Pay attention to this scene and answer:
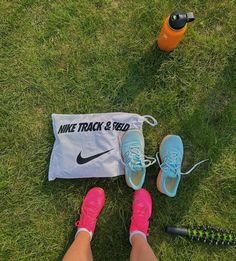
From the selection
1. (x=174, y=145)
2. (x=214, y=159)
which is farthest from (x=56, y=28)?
(x=214, y=159)

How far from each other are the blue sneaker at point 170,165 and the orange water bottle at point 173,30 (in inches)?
30.7

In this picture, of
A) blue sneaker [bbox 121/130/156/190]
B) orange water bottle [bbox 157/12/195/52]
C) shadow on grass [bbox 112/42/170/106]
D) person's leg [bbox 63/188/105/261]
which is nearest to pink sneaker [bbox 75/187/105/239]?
person's leg [bbox 63/188/105/261]

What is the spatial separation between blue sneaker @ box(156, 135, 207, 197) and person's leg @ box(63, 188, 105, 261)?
51 centimetres

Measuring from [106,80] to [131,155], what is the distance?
70cm

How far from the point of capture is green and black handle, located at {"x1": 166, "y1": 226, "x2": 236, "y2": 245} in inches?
107

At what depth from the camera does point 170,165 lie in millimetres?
2744

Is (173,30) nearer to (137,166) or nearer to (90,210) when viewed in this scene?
(137,166)

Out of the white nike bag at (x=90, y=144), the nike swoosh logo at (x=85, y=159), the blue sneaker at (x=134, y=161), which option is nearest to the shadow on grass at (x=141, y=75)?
the white nike bag at (x=90, y=144)

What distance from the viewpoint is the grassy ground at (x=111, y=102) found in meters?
2.81

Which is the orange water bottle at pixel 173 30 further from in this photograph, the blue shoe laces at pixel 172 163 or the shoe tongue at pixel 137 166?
the shoe tongue at pixel 137 166

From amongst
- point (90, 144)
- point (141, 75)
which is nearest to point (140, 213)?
point (90, 144)

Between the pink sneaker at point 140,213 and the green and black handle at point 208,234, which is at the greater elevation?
the pink sneaker at point 140,213

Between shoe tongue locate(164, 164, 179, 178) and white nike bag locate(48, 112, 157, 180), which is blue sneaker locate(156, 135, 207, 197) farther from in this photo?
white nike bag locate(48, 112, 157, 180)

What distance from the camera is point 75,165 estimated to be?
9.14ft
